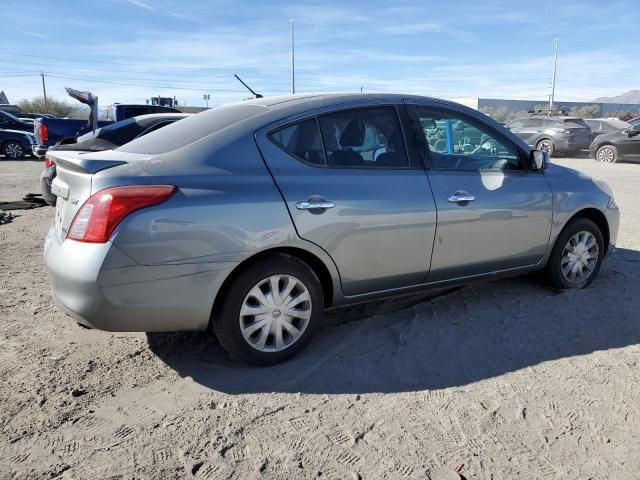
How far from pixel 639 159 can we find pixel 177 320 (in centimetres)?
1843

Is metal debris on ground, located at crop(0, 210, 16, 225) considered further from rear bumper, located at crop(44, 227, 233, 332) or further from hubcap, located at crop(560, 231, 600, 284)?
hubcap, located at crop(560, 231, 600, 284)

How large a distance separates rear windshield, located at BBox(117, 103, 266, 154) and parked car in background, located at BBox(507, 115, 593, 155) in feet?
58.8

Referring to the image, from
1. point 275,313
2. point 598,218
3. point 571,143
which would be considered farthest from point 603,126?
point 275,313

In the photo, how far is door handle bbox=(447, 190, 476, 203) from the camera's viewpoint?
3.84 metres

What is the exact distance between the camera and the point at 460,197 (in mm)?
3881

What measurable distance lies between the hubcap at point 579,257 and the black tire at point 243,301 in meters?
2.47

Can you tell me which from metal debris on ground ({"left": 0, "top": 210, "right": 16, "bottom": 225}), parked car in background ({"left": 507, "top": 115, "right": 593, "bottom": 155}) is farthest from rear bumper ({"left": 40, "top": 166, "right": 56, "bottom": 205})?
parked car in background ({"left": 507, "top": 115, "right": 593, "bottom": 155})

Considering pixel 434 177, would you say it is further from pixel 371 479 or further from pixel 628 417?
pixel 371 479

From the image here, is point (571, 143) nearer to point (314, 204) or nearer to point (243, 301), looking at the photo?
point (314, 204)

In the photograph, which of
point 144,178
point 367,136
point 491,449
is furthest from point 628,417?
point 144,178

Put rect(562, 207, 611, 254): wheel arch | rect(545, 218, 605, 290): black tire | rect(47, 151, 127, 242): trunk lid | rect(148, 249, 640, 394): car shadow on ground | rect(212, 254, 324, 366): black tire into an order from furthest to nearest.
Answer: rect(562, 207, 611, 254): wheel arch, rect(545, 218, 605, 290): black tire, rect(148, 249, 640, 394): car shadow on ground, rect(212, 254, 324, 366): black tire, rect(47, 151, 127, 242): trunk lid

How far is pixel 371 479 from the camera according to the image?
7.87 ft

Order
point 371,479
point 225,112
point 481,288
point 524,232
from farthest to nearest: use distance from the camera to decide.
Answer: point 481,288 → point 524,232 → point 225,112 → point 371,479

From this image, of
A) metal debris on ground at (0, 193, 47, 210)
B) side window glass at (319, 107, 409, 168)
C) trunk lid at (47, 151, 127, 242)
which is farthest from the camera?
metal debris on ground at (0, 193, 47, 210)
